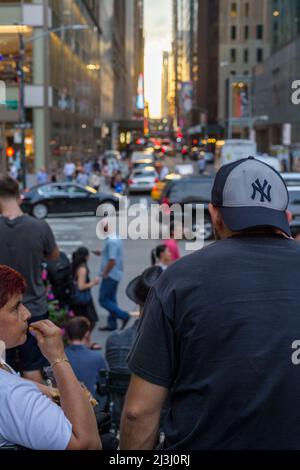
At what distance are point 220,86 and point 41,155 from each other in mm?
76143

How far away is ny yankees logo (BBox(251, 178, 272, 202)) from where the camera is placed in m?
2.76

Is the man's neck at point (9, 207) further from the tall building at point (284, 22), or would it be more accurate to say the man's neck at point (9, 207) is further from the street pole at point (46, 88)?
the tall building at point (284, 22)

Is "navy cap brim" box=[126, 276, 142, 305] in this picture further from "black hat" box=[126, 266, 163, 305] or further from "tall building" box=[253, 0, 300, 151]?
"tall building" box=[253, 0, 300, 151]

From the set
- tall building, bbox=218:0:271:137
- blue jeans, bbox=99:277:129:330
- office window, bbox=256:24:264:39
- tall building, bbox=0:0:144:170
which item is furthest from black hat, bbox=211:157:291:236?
office window, bbox=256:24:264:39

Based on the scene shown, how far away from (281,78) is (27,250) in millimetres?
64396

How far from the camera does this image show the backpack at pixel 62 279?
31.0ft

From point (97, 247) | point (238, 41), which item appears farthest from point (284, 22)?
point (238, 41)

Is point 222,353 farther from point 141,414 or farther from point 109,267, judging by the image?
point 109,267

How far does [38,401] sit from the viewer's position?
105 inches

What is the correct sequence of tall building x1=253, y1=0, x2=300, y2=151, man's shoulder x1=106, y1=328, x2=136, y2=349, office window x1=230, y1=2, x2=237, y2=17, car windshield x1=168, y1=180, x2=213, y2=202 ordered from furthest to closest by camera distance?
office window x1=230, y1=2, x2=237, y2=17 → tall building x1=253, y1=0, x2=300, y2=151 → car windshield x1=168, y1=180, x2=213, y2=202 → man's shoulder x1=106, y1=328, x2=136, y2=349

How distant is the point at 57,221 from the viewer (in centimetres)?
2888

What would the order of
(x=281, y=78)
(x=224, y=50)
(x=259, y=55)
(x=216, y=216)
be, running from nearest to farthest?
(x=216, y=216) < (x=281, y=78) < (x=224, y=50) < (x=259, y=55)

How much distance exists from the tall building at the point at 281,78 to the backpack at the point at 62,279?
149 feet

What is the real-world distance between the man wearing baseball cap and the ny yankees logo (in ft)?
0.28
